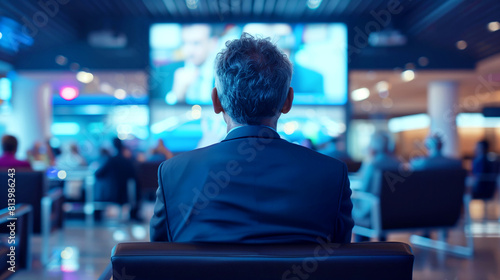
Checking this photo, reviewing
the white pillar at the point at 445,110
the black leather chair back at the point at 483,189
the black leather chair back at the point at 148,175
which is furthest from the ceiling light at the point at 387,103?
the black leather chair back at the point at 148,175

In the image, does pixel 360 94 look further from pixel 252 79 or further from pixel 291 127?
pixel 252 79

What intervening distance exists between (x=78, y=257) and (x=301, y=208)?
334 centimetres

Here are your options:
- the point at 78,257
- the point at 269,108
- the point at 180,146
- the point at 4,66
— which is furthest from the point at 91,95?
the point at 269,108

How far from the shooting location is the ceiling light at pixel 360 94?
14229mm

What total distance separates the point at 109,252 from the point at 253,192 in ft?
11.2

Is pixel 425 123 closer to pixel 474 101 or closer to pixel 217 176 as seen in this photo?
pixel 474 101

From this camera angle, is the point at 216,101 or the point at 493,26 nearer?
the point at 216,101

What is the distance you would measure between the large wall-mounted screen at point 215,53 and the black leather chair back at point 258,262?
6388 mm

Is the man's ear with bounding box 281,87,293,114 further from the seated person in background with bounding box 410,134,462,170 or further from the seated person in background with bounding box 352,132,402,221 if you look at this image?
the seated person in background with bounding box 410,134,462,170

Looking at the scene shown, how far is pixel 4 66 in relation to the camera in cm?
850

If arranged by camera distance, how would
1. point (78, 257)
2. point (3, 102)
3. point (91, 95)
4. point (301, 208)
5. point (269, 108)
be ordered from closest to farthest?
point (301, 208)
point (269, 108)
point (78, 257)
point (3, 102)
point (91, 95)

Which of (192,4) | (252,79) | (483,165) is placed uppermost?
(192,4)

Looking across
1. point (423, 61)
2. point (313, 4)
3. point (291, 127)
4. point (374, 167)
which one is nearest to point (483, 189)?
point (374, 167)

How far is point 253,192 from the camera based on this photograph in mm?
917
